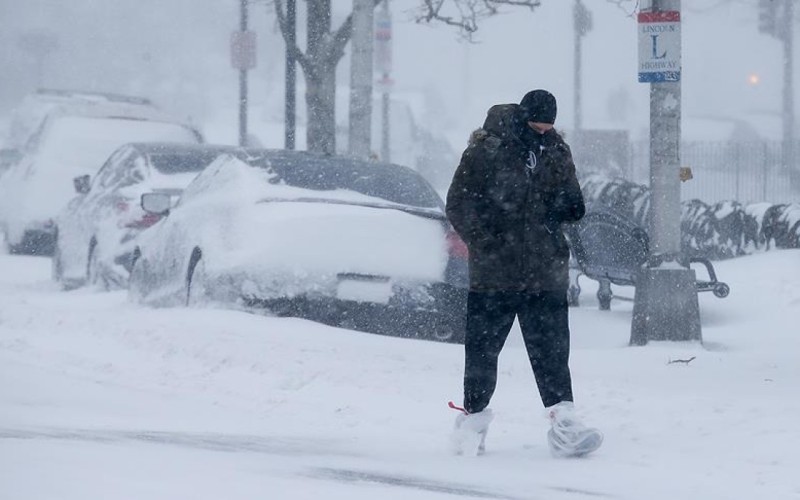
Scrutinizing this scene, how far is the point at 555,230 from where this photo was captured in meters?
7.00

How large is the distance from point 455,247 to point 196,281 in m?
1.79

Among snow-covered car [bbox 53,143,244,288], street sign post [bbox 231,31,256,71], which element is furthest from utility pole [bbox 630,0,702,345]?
street sign post [bbox 231,31,256,71]

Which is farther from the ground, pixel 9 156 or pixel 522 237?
pixel 9 156

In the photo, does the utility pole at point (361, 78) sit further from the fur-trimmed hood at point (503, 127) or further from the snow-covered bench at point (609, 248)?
the fur-trimmed hood at point (503, 127)

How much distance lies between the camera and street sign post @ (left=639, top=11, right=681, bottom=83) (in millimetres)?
10781

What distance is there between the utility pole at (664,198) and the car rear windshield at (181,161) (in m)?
5.17

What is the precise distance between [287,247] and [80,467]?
4085 millimetres

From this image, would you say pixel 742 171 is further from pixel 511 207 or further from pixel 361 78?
pixel 511 207

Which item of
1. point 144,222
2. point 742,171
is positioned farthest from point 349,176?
point 742,171

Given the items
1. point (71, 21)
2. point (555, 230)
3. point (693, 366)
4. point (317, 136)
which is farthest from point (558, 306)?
point (71, 21)

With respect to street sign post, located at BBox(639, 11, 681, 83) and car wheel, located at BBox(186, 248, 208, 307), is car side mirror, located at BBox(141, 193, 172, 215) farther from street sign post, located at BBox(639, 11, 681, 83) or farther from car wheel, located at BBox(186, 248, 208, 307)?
street sign post, located at BBox(639, 11, 681, 83)

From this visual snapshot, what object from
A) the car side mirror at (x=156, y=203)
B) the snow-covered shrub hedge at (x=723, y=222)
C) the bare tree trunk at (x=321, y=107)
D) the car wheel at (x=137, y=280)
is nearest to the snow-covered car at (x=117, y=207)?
the car wheel at (x=137, y=280)

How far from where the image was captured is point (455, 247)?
9.94 m

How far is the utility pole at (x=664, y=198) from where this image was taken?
35.4 feet
